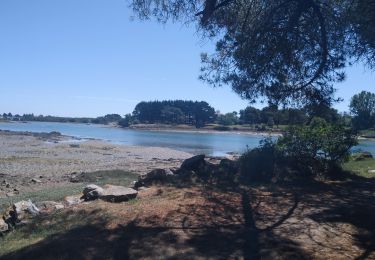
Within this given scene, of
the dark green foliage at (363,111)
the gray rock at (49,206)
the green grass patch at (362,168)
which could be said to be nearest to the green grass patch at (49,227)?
the gray rock at (49,206)

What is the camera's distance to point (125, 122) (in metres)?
164

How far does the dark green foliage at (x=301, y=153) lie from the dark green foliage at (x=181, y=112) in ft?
423

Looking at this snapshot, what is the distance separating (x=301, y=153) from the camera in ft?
46.6

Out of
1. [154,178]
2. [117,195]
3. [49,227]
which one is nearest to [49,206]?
[117,195]

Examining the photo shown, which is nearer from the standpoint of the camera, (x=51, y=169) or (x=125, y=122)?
(x=51, y=169)

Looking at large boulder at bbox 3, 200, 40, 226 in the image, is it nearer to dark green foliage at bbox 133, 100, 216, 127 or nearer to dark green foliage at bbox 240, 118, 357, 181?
dark green foliage at bbox 240, 118, 357, 181

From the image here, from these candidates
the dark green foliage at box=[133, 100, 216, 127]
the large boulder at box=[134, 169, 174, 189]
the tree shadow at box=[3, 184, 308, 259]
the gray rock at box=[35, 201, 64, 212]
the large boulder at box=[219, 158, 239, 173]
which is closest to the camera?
the tree shadow at box=[3, 184, 308, 259]

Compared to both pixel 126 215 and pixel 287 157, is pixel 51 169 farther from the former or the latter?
Result: pixel 126 215

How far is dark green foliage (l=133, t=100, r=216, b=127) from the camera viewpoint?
147 m

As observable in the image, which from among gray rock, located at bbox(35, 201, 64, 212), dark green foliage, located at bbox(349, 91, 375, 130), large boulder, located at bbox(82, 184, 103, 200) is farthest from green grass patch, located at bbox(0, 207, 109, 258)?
dark green foliage, located at bbox(349, 91, 375, 130)

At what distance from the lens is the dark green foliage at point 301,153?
13641mm

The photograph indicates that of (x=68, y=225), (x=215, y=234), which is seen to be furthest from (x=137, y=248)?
(x=68, y=225)

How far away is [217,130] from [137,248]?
12431 cm

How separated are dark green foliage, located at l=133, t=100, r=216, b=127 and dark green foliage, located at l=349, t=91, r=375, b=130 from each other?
74331 millimetres
